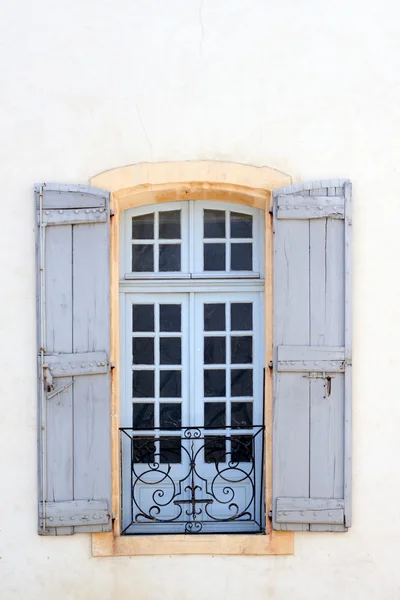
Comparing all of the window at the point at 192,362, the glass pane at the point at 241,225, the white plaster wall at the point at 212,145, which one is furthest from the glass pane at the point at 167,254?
the white plaster wall at the point at 212,145

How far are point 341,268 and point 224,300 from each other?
32.9 inches

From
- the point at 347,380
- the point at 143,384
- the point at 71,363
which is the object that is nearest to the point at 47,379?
the point at 71,363

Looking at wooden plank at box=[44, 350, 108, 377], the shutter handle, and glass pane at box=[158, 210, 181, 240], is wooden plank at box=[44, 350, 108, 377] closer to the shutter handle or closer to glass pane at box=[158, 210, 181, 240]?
the shutter handle

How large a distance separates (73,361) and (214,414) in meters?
1.03

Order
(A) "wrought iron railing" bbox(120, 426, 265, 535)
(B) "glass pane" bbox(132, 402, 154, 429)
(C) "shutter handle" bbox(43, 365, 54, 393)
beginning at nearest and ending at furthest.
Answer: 1. (C) "shutter handle" bbox(43, 365, 54, 393)
2. (A) "wrought iron railing" bbox(120, 426, 265, 535)
3. (B) "glass pane" bbox(132, 402, 154, 429)

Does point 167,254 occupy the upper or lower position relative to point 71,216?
lower

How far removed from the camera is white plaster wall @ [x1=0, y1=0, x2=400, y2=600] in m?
6.01

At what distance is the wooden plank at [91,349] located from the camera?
596 cm

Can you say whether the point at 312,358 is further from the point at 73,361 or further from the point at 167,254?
the point at 73,361

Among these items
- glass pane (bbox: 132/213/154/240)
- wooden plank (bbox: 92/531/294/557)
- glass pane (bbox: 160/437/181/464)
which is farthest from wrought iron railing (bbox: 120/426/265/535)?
glass pane (bbox: 132/213/154/240)

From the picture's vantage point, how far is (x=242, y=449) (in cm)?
624

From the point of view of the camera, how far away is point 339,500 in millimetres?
5938
